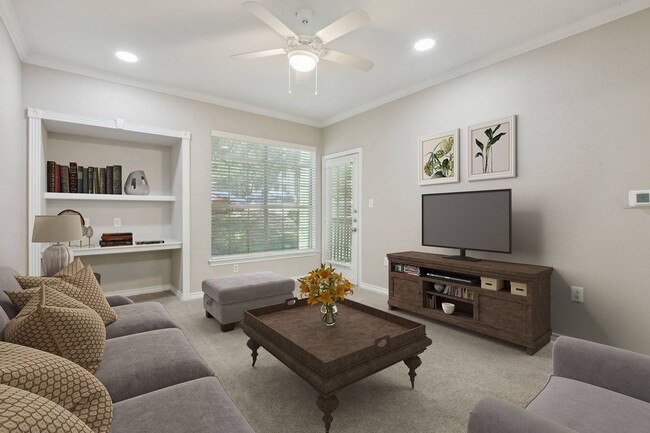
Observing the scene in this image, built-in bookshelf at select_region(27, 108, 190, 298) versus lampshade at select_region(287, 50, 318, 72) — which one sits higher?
lampshade at select_region(287, 50, 318, 72)

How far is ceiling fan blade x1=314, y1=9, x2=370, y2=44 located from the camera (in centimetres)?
205

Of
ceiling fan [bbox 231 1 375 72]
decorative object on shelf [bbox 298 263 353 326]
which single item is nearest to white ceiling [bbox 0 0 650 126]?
ceiling fan [bbox 231 1 375 72]

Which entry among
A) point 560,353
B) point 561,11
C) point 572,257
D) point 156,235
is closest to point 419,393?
point 560,353

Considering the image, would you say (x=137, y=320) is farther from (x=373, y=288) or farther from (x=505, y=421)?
(x=373, y=288)

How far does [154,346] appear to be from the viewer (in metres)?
1.65

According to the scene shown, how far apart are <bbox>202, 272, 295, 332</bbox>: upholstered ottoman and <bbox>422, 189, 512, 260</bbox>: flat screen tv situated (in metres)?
1.68

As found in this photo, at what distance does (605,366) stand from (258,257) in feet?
13.6

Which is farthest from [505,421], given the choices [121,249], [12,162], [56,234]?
[121,249]

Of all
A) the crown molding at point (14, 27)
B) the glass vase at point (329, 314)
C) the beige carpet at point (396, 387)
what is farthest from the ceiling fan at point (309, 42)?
the beige carpet at point (396, 387)

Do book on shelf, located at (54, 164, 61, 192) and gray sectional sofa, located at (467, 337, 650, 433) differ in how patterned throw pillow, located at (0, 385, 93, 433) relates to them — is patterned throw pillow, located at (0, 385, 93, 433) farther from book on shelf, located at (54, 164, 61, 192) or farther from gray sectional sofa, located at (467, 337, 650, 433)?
book on shelf, located at (54, 164, 61, 192)

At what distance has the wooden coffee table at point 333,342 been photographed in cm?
162

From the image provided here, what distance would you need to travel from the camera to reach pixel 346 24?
2174 millimetres

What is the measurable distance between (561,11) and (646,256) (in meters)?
2.00

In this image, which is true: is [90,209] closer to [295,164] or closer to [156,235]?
[156,235]
